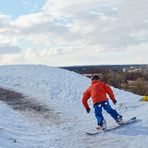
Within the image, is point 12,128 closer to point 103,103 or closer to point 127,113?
point 103,103

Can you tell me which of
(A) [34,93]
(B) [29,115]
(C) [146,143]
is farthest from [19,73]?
(C) [146,143]

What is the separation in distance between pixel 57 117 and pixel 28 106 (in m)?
2.89

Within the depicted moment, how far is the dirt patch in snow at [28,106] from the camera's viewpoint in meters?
17.2

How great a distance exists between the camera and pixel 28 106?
19.7 metres

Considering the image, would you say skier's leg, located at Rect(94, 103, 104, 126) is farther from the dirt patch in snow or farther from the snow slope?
the dirt patch in snow

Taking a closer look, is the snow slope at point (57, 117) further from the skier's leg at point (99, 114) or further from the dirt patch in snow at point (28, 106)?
the skier's leg at point (99, 114)

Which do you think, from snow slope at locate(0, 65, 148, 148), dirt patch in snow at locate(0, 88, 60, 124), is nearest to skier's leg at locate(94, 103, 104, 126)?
snow slope at locate(0, 65, 148, 148)

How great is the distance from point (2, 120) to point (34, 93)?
721 centimetres

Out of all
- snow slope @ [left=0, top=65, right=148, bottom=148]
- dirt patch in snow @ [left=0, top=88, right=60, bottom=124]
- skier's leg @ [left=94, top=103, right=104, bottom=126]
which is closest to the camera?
snow slope @ [left=0, top=65, right=148, bottom=148]

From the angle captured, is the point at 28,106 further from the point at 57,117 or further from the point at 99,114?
the point at 99,114

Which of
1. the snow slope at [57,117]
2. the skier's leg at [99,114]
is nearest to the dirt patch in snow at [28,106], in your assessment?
the snow slope at [57,117]


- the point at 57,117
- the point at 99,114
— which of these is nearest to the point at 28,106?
the point at 57,117

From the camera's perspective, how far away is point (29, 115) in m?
17.6

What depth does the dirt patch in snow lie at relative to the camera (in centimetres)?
1725
